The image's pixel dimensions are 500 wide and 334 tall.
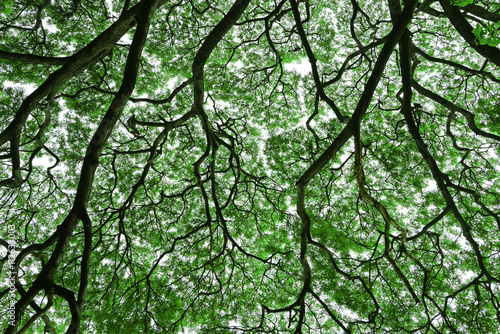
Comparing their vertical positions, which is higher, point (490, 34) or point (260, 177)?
point (260, 177)

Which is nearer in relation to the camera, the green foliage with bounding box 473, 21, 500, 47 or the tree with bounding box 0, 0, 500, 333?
the green foliage with bounding box 473, 21, 500, 47

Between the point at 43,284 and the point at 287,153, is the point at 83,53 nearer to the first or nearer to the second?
the point at 43,284

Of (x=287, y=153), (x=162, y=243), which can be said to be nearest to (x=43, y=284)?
(x=162, y=243)

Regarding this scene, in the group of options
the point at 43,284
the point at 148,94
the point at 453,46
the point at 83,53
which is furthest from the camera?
the point at 148,94

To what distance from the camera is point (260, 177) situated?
722cm

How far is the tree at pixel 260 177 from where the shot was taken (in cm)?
618

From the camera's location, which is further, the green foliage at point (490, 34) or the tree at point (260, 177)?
the tree at point (260, 177)

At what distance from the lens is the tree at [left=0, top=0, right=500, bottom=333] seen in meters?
6.18

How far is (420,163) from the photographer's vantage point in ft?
22.9

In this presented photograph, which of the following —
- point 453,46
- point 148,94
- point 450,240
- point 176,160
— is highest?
point 453,46

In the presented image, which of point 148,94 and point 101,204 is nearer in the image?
point 101,204

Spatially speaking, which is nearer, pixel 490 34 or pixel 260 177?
pixel 490 34

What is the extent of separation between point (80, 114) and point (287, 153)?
15.7 feet

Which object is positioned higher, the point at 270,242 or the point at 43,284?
the point at 270,242
